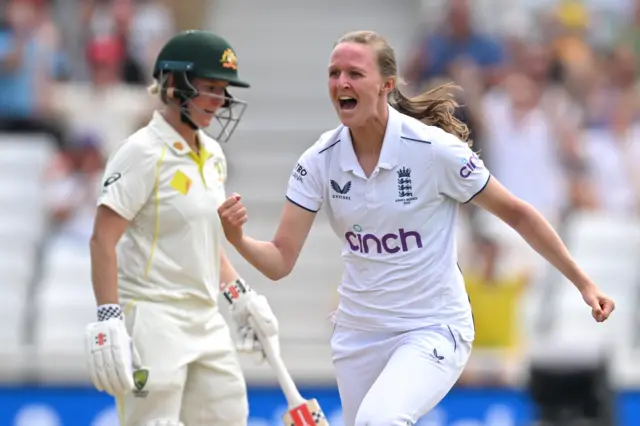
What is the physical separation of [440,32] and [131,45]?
8.03 ft

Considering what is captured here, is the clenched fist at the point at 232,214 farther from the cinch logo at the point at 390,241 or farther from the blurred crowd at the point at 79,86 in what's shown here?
the blurred crowd at the point at 79,86

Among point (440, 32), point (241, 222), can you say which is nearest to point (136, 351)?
point (241, 222)

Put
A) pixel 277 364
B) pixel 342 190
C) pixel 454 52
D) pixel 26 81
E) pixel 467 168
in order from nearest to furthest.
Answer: pixel 467 168
pixel 342 190
pixel 277 364
pixel 454 52
pixel 26 81

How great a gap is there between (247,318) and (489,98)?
5.24m

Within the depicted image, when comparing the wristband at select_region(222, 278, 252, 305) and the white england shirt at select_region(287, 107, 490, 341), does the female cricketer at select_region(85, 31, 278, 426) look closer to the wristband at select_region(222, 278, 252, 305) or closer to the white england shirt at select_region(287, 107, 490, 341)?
the wristband at select_region(222, 278, 252, 305)

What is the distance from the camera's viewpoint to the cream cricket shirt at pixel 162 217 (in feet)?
20.1

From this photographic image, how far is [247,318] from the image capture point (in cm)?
650

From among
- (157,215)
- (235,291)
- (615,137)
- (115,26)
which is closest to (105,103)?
(115,26)

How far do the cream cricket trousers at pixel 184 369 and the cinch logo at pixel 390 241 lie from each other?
34.8 inches

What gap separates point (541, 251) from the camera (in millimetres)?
5832

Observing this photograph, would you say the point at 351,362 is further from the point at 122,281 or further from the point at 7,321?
the point at 7,321

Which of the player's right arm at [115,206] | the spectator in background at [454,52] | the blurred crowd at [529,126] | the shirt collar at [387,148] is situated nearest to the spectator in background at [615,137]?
the blurred crowd at [529,126]

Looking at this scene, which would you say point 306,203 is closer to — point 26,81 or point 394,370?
point 394,370

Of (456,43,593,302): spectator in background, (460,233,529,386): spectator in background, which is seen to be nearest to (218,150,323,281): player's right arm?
(460,233,529,386): spectator in background
